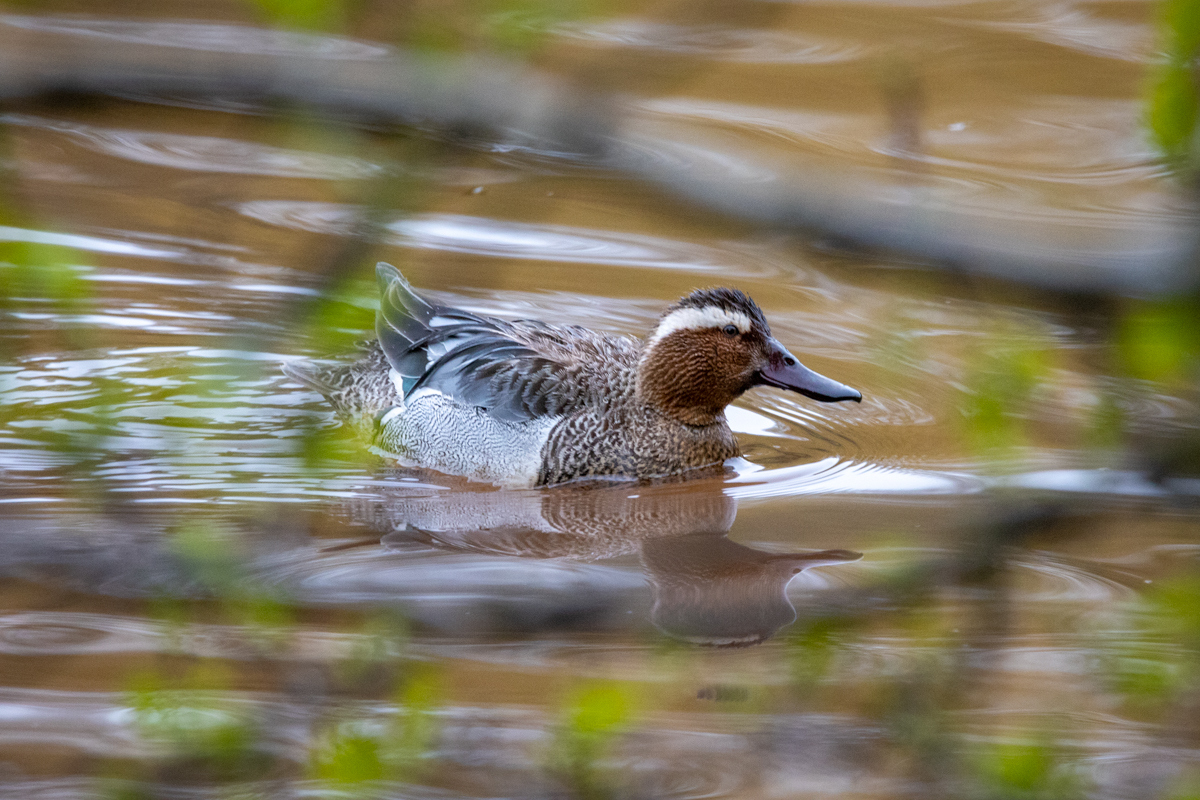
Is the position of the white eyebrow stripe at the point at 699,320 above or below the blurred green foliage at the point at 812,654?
below

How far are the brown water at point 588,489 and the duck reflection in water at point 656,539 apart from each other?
3cm

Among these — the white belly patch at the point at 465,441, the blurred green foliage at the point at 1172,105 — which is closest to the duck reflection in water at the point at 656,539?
A: the white belly patch at the point at 465,441

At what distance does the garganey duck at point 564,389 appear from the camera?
650cm

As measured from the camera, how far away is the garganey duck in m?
6.50

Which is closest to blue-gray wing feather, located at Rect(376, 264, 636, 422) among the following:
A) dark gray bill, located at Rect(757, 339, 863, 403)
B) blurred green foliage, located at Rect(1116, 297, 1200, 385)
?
dark gray bill, located at Rect(757, 339, 863, 403)

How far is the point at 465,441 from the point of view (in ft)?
21.4

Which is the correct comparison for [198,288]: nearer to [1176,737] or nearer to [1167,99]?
[1176,737]

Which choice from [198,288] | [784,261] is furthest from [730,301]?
[198,288]

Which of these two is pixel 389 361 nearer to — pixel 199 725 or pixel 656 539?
pixel 656 539

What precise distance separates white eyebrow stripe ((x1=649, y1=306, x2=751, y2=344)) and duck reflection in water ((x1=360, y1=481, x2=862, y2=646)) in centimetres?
74

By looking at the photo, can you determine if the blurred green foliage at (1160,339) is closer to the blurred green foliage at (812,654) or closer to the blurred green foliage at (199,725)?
the blurred green foliage at (812,654)

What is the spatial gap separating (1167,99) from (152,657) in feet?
11.3

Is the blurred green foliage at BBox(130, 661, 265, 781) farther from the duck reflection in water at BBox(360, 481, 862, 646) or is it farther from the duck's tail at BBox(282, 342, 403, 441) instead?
the duck's tail at BBox(282, 342, 403, 441)

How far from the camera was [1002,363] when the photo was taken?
6.86 ft
